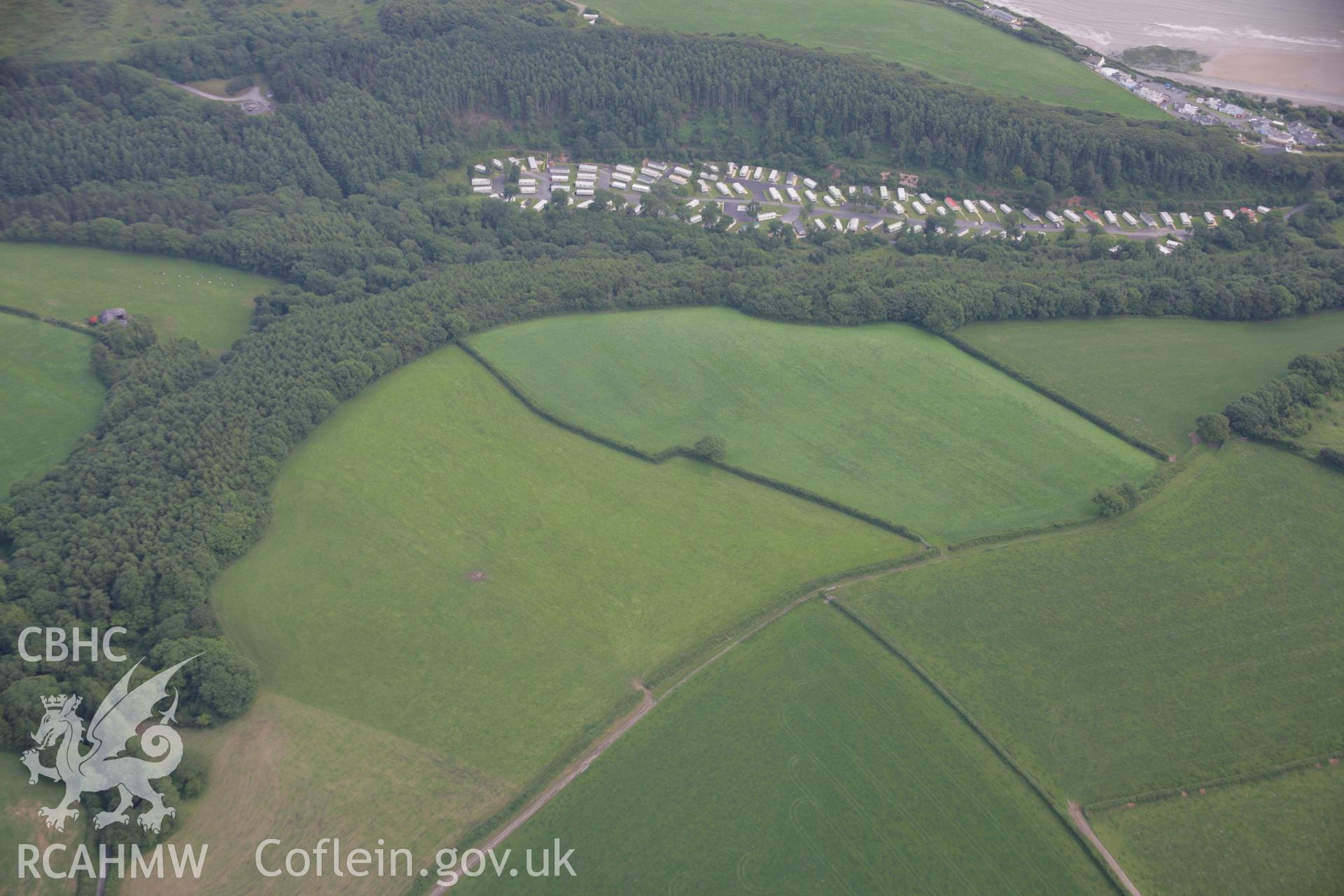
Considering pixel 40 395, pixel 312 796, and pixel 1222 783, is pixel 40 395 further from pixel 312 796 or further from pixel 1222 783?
pixel 1222 783

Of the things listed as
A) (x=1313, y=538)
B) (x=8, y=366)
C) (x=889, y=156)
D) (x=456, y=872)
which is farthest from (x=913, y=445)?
(x=8, y=366)

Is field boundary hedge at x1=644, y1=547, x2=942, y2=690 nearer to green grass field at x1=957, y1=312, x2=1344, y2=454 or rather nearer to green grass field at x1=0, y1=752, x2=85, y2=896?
green grass field at x1=957, y1=312, x2=1344, y2=454

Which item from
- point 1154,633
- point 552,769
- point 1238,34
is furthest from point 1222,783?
point 1238,34

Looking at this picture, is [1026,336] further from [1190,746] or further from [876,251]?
[1190,746]

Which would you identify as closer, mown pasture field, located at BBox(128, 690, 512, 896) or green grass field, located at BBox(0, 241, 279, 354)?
mown pasture field, located at BBox(128, 690, 512, 896)

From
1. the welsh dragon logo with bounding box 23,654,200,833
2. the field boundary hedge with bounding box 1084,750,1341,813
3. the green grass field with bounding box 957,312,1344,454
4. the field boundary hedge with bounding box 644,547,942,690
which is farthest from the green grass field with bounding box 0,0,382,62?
the field boundary hedge with bounding box 1084,750,1341,813

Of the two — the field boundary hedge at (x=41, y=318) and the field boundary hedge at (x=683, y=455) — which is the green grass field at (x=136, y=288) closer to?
the field boundary hedge at (x=41, y=318)

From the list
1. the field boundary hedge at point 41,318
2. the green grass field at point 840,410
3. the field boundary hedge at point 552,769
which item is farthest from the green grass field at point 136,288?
the field boundary hedge at point 552,769
